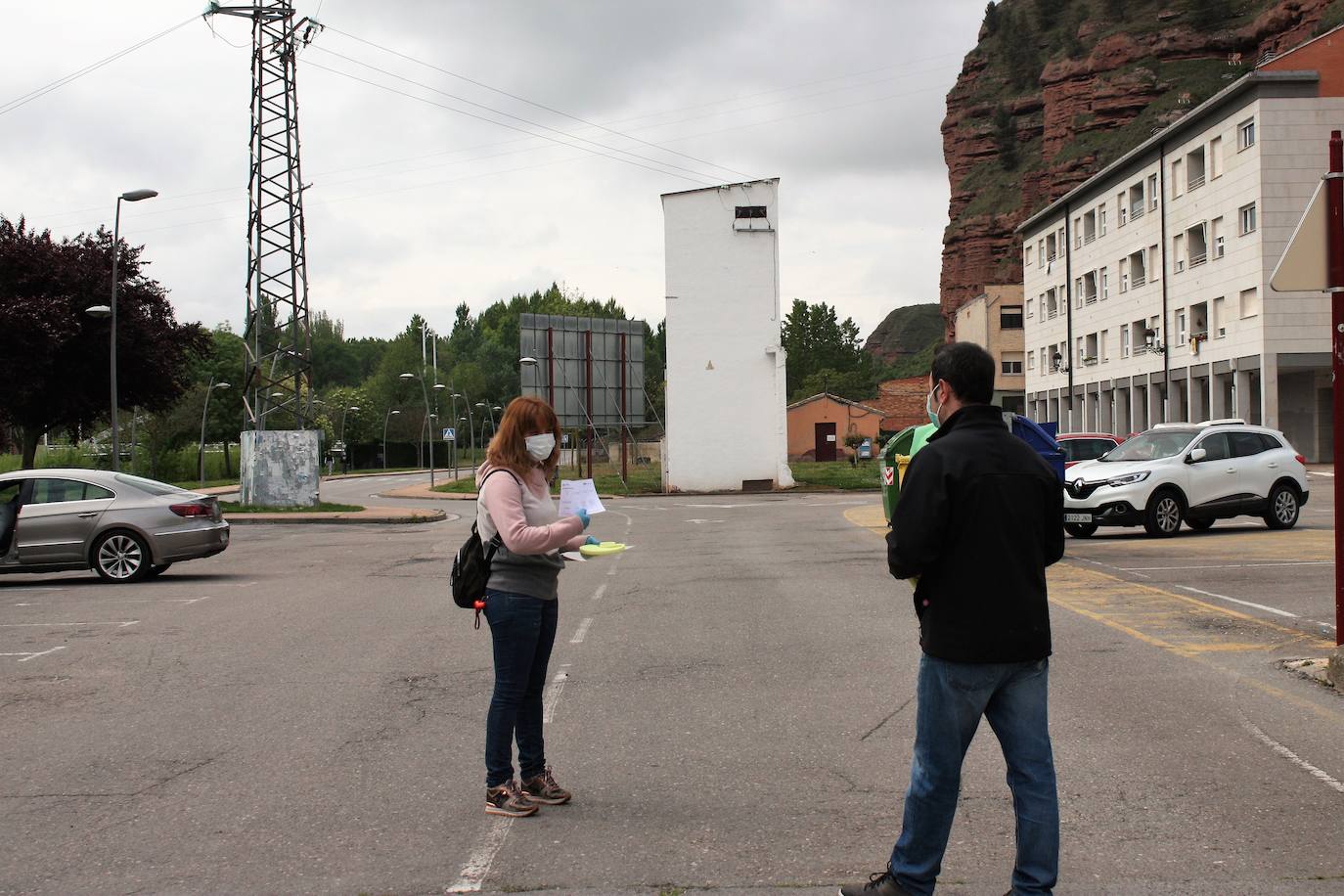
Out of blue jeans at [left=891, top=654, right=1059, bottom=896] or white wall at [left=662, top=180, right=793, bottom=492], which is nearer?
blue jeans at [left=891, top=654, right=1059, bottom=896]

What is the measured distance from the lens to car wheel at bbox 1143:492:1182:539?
18.8 m

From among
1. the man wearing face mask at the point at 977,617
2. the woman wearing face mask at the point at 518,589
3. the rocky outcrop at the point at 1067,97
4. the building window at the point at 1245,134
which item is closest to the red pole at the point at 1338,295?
the man wearing face mask at the point at 977,617

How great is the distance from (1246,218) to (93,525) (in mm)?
44398

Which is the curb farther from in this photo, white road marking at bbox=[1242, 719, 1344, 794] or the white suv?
white road marking at bbox=[1242, 719, 1344, 794]

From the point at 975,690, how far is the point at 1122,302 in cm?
6134

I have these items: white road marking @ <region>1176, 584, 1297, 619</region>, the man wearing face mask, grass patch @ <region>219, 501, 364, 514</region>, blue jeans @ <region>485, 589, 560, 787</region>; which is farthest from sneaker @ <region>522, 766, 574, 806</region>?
grass patch @ <region>219, 501, 364, 514</region>

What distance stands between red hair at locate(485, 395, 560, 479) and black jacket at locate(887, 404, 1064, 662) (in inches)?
77.3

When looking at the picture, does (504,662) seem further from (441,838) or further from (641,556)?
(641,556)

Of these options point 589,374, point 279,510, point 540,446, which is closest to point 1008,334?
point 589,374

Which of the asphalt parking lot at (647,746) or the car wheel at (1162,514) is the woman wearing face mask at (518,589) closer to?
the asphalt parking lot at (647,746)

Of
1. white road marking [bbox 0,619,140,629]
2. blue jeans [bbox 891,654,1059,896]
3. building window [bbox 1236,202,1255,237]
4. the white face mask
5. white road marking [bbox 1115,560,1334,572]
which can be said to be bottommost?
white road marking [bbox 0,619,140,629]

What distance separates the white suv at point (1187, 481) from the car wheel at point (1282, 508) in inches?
0.6

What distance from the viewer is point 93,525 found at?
15.8 meters

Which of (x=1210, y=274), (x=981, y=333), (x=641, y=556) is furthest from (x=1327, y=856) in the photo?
(x=981, y=333)
